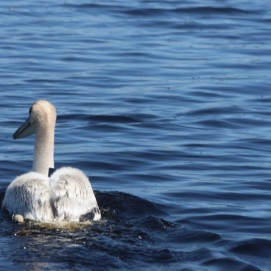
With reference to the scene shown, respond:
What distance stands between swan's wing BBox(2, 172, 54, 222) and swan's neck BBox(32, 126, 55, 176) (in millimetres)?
527

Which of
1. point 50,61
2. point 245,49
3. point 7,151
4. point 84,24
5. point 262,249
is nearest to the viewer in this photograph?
point 262,249

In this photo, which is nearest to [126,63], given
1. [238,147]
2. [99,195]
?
[238,147]

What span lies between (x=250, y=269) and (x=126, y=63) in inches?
399

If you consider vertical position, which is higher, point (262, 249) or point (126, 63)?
point (126, 63)

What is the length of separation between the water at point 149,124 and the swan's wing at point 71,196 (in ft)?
0.68

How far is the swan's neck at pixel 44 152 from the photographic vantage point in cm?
999

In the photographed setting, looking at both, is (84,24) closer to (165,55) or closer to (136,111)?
(165,55)

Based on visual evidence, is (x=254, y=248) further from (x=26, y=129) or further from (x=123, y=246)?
(x=26, y=129)

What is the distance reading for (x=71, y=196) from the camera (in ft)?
29.8

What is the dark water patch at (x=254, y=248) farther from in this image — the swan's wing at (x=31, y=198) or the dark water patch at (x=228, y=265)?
the swan's wing at (x=31, y=198)

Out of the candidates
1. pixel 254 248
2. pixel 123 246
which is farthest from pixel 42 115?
pixel 254 248

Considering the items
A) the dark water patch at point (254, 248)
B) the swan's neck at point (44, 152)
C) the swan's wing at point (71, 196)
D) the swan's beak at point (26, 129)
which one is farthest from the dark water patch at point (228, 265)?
the swan's beak at point (26, 129)

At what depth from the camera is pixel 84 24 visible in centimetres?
2156

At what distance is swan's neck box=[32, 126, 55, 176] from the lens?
999 cm
